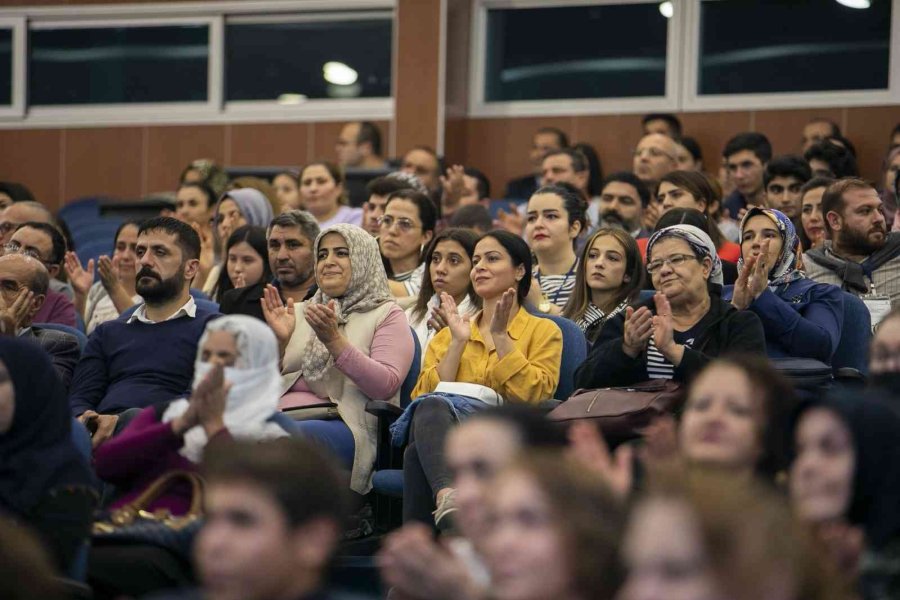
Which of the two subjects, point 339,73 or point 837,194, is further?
point 339,73

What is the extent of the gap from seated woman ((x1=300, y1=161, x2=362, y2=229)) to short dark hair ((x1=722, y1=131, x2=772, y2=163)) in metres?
1.79

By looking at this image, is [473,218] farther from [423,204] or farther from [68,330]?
[68,330]

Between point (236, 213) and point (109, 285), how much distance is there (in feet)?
3.45

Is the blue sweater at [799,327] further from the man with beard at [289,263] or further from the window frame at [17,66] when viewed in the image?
the window frame at [17,66]

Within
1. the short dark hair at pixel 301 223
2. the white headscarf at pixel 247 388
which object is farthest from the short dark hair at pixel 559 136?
the white headscarf at pixel 247 388

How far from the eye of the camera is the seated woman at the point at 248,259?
19.5ft

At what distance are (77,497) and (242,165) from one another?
6314 mm

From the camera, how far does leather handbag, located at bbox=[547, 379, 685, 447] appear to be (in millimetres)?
4145

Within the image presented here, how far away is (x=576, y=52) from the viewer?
9.20 metres

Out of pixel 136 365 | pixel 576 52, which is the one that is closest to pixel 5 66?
pixel 576 52

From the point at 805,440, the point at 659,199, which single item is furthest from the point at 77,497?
the point at 659,199

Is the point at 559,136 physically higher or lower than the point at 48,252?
higher

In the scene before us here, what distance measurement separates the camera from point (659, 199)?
6.30 metres

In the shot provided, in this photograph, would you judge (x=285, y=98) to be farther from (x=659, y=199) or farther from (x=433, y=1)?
(x=659, y=199)
